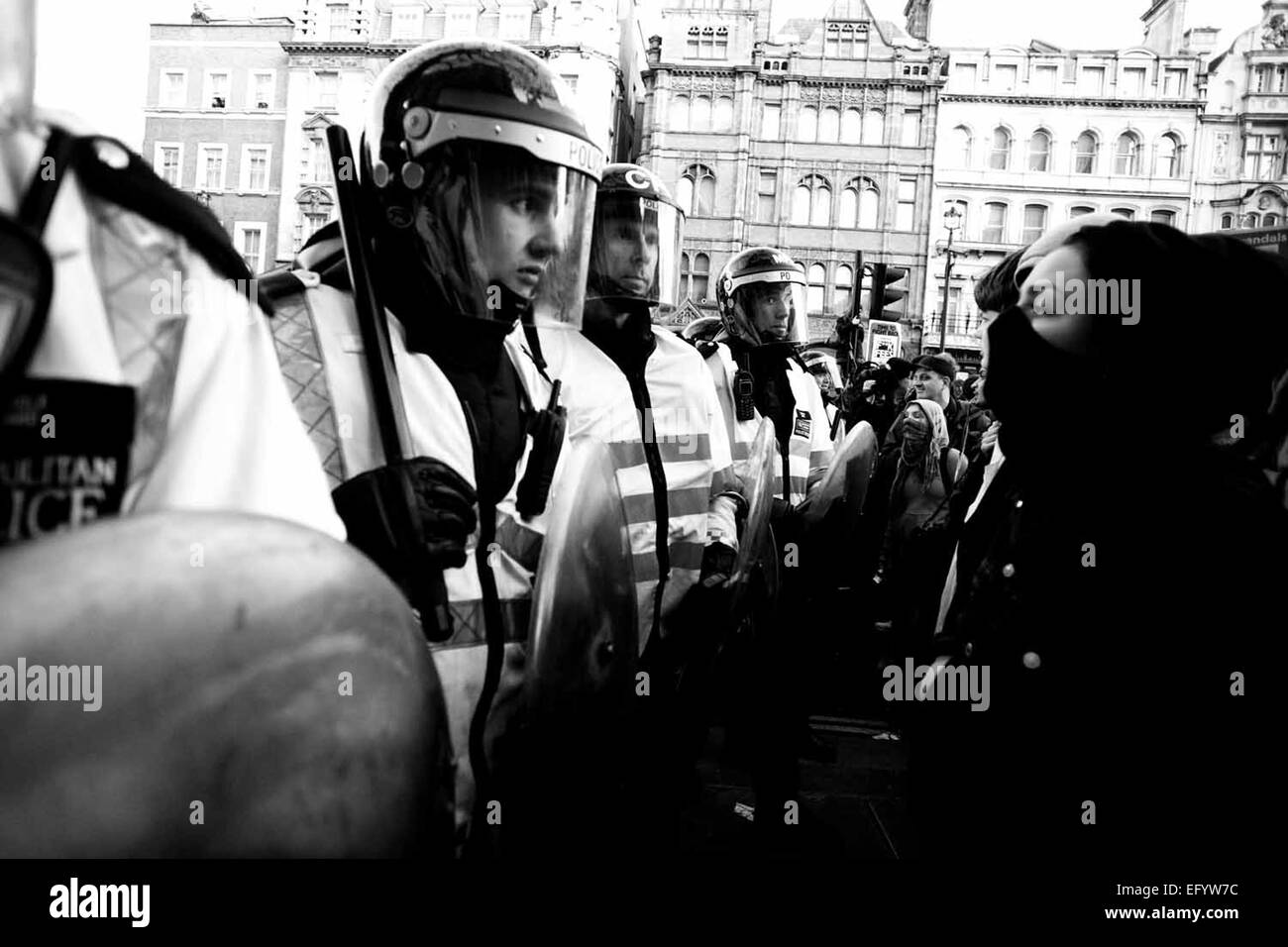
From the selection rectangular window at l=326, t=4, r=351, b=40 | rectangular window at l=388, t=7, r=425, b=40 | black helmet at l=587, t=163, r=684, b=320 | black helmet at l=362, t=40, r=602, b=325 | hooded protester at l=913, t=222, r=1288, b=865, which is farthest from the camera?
rectangular window at l=326, t=4, r=351, b=40

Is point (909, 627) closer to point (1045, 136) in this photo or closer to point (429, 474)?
point (429, 474)

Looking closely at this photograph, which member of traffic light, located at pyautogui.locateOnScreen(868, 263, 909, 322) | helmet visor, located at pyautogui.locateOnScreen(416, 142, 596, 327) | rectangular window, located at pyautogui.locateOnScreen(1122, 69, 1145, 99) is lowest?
helmet visor, located at pyautogui.locateOnScreen(416, 142, 596, 327)

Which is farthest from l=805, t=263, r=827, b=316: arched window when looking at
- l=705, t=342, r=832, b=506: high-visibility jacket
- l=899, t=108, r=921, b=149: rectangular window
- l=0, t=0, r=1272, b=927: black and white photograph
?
l=0, t=0, r=1272, b=927: black and white photograph

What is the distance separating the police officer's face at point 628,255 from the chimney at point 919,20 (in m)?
42.2

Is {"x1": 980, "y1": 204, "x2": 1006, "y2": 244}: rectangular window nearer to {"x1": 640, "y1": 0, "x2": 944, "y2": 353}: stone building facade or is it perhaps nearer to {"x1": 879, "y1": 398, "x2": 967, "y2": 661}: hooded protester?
{"x1": 640, "y1": 0, "x2": 944, "y2": 353}: stone building facade

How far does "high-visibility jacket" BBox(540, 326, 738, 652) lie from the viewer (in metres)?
3.29

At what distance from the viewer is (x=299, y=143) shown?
3484 cm

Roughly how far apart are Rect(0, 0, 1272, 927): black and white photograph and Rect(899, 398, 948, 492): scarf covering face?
55.7 inches

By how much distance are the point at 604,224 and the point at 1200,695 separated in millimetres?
2801

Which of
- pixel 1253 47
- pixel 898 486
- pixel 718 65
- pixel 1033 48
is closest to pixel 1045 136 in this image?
pixel 1033 48

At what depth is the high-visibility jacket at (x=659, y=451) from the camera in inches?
130

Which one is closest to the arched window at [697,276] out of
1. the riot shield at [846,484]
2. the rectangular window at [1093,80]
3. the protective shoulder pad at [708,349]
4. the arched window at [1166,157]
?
the rectangular window at [1093,80]

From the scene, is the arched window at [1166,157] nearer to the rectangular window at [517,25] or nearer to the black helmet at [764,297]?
the rectangular window at [517,25]

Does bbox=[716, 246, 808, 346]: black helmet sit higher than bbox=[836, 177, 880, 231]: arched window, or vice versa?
bbox=[836, 177, 880, 231]: arched window
